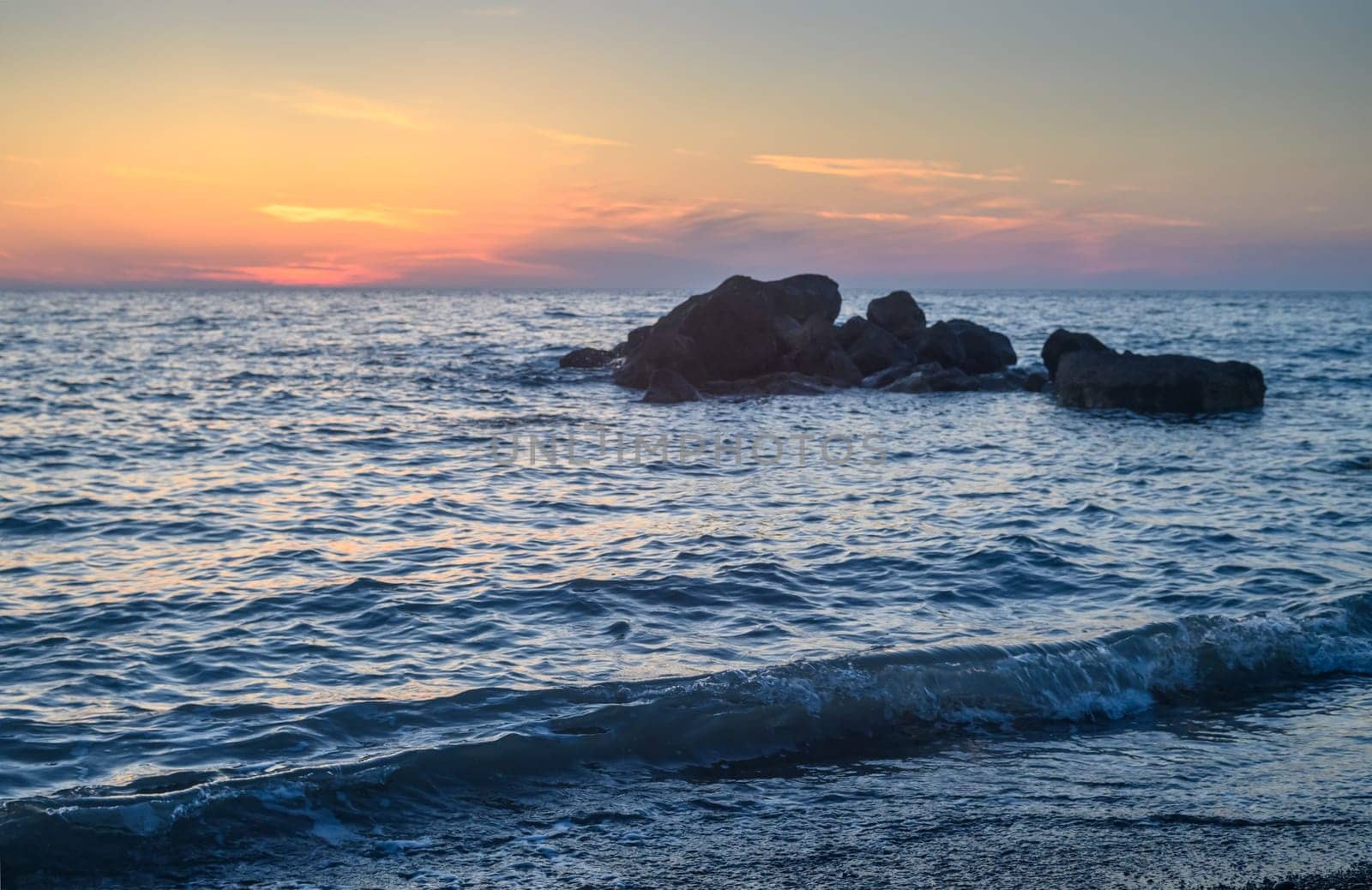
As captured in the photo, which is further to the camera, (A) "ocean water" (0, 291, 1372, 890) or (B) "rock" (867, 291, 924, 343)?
(B) "rock" (867, 291, 924, 343)

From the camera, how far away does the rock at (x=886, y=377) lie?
2815 cm

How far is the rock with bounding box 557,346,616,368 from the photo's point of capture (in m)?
Answer: 34.5

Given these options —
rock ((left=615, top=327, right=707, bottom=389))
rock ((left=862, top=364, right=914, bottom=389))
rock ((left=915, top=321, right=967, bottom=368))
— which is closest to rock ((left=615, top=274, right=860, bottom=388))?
rock ((left=615, top=327, right=707, bottom=389))

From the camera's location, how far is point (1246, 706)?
6977mm

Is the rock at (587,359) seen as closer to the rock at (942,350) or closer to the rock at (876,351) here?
the rock at (876,351)

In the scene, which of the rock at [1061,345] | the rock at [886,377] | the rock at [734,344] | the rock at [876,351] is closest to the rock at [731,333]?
the rock at [734,344]

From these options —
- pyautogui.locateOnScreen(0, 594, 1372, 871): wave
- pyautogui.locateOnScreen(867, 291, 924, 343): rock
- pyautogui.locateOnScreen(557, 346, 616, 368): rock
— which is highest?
pyautogui.locateOnScreen(867, 291, 924, 343): rock

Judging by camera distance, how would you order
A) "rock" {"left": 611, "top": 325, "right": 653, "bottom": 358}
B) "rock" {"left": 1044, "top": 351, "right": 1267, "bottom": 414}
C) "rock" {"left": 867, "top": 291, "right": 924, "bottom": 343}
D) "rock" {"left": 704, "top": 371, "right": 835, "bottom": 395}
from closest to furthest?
"rock" {"left": 1044, "top": 351, "right": 1267, "bottom": 414} → "rock" {"left": 704, "top": 371, "right": 835, "bottom": 395} → "rock" {"left": 611, "top": 325, "right": 653, "bottom": 358} → "rock" {"left": 867, "top": 291, "right": 924, "bottom": 343}

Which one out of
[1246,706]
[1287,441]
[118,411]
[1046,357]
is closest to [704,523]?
[1246,706]

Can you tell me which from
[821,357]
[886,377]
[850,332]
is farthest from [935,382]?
[850,332]

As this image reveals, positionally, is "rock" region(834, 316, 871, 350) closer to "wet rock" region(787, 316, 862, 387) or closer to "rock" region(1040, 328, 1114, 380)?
"wet rock" region(787, 316, 862, 387)

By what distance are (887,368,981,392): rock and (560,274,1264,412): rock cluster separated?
0.03 metres

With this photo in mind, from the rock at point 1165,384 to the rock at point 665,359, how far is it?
955 centimetres

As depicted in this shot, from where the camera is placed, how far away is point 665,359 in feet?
91.6
